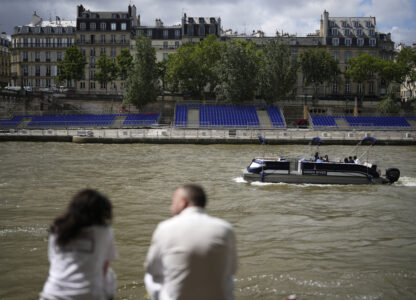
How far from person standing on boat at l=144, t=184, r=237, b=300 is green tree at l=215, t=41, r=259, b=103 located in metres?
60.8

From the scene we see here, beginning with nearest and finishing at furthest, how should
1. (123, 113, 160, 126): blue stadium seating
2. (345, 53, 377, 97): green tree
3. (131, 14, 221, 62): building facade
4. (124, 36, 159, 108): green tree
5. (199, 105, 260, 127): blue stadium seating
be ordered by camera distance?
(199, 105, 260, 127): blue stadium seating → (123, 113, 160, 126): blue stadium seating → (124, 36, 159, 108): green tree → (345, 53, 377, 97): green tree → (131, 14, 221, 62): building facade

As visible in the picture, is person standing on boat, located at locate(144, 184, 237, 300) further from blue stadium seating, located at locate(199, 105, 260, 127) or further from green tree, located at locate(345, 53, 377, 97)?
green tree, located at locate(345, 53, 377, 97)

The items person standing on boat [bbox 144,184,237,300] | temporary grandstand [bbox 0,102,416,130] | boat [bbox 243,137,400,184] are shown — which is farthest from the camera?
temporary grandstand [bbox 0,102,416,130]

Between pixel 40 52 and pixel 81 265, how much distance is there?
311ft

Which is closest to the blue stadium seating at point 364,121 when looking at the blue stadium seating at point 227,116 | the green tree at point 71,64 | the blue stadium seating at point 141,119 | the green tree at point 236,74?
the blue stadium seating at point 227,116

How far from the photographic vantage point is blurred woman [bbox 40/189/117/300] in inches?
173

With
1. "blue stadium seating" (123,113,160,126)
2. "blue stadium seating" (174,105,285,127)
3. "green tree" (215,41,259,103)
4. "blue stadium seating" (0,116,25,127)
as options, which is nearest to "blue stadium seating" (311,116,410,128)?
"blue stadium seating" (174,105,285,127)

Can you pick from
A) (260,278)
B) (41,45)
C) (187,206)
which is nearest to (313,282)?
(260,278)

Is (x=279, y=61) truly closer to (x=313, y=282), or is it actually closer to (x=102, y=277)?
(x=313, y=282)

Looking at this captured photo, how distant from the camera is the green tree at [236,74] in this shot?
212 ft

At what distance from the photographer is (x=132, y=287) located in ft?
32.2

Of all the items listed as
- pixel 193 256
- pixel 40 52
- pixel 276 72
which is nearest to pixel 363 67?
pixel 276 72

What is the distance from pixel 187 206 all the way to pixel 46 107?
227 feet

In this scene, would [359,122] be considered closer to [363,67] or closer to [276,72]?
[276,72]
